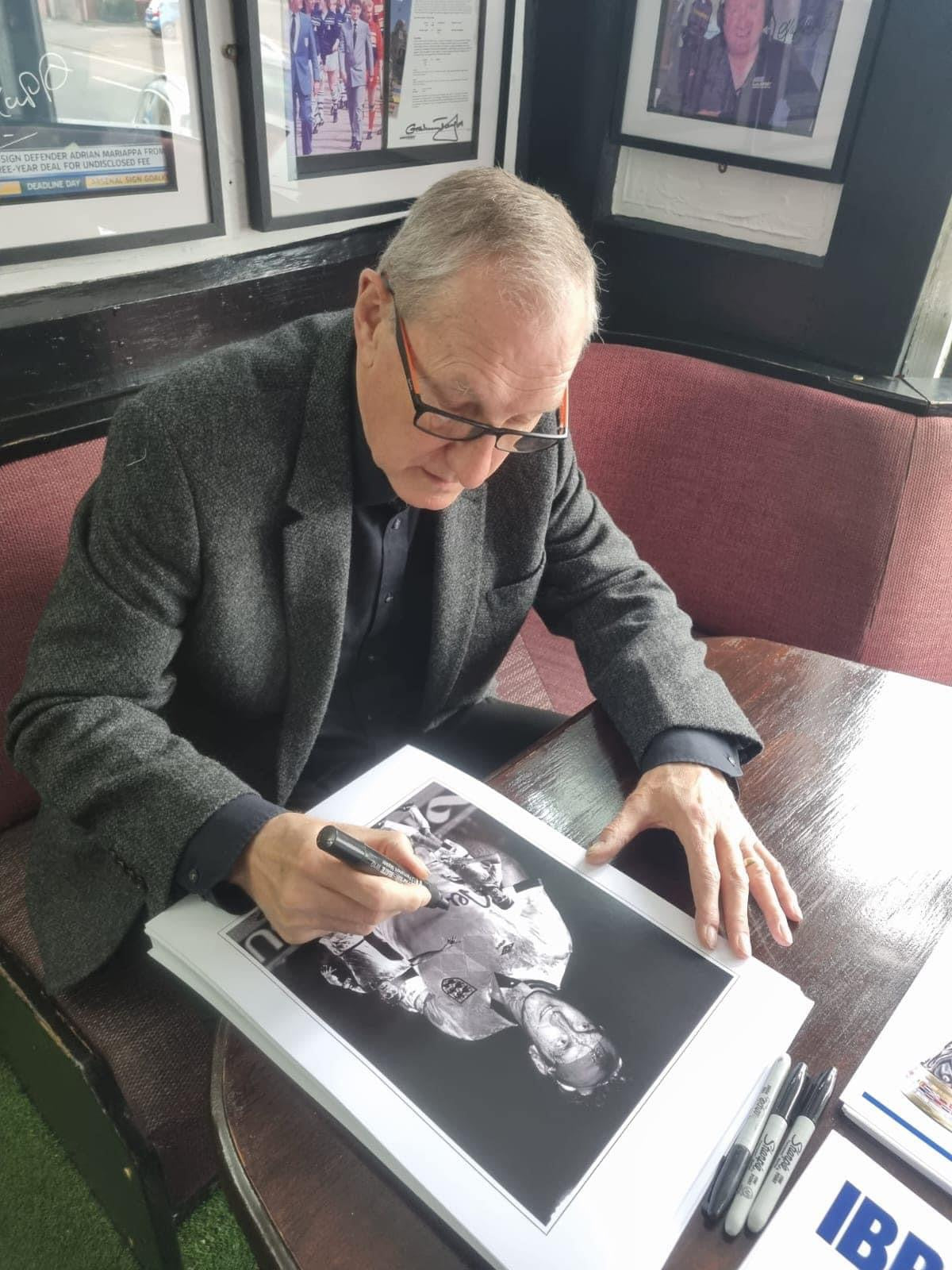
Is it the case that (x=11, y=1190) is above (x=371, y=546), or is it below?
below

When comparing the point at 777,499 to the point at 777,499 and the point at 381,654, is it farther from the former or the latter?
the point at 381,654

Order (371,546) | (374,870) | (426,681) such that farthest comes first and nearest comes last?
(426,681) < (371,546) < (374,870)

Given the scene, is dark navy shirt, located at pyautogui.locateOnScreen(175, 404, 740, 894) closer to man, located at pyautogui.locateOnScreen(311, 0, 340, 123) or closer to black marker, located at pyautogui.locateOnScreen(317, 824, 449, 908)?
black marker, located at pyautogui.locateOnScreen(317, 824, 449, 908)

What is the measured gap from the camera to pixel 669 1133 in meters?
0.58

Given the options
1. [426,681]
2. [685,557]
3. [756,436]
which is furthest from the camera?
[685,557]

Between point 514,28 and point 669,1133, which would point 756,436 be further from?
point 669,1133

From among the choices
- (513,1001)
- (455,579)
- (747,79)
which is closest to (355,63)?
(747,79)

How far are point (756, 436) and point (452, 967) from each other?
1322mm

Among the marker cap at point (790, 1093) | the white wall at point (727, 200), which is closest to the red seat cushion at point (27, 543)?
the marker cap at point (790, 1093)

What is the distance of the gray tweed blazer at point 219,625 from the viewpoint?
2.76 feet

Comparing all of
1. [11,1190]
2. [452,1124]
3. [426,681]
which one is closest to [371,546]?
[426,681]

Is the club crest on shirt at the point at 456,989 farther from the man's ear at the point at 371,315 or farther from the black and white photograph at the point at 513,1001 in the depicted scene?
the man's ear at the point at 371,315

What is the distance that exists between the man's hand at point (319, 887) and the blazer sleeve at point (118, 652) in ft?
0.37

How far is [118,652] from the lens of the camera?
0.88 meters
